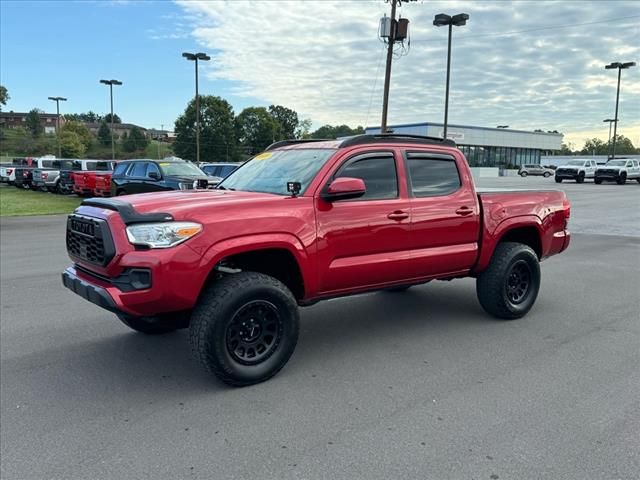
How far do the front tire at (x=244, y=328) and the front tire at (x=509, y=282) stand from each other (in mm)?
2448

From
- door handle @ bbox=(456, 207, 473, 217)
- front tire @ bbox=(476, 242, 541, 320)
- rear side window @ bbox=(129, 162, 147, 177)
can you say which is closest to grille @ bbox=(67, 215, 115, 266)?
door handle @ bbox=(456, 207, 473, 217)

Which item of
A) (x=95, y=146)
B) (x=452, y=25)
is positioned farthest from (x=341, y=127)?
(x=452, y=25)

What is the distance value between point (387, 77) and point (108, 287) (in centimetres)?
2238

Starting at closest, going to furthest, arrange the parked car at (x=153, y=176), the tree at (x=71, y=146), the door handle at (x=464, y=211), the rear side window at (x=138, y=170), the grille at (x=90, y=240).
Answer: the grille at (x=90, y=240)
the door handle at (x=464, y=211)
the parked car at (x=153, y=176)
the rear side window at (x=138, y=170)
the tree at (x=71, y=146)

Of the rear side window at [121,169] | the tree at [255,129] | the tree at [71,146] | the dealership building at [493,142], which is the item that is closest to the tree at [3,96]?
the tree at [71,146]

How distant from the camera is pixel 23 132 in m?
115

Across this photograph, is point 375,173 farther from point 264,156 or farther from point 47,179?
point 47,179

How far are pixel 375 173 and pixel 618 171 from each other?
37.6 m

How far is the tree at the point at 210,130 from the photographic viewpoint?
91.4m

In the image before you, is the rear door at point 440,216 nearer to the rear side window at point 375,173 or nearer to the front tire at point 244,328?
the rear side window at point 375,173

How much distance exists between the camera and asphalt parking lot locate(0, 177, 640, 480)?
3.03m

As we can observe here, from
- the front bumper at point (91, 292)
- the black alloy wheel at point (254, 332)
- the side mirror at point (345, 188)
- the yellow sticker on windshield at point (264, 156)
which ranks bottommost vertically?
the black alloy wheel at point (254, 332)

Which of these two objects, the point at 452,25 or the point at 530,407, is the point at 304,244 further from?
the point at 452,25

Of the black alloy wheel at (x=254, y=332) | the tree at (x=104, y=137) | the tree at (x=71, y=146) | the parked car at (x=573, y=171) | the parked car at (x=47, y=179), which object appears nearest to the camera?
the black alloy wheel at (x=254, y=332)
